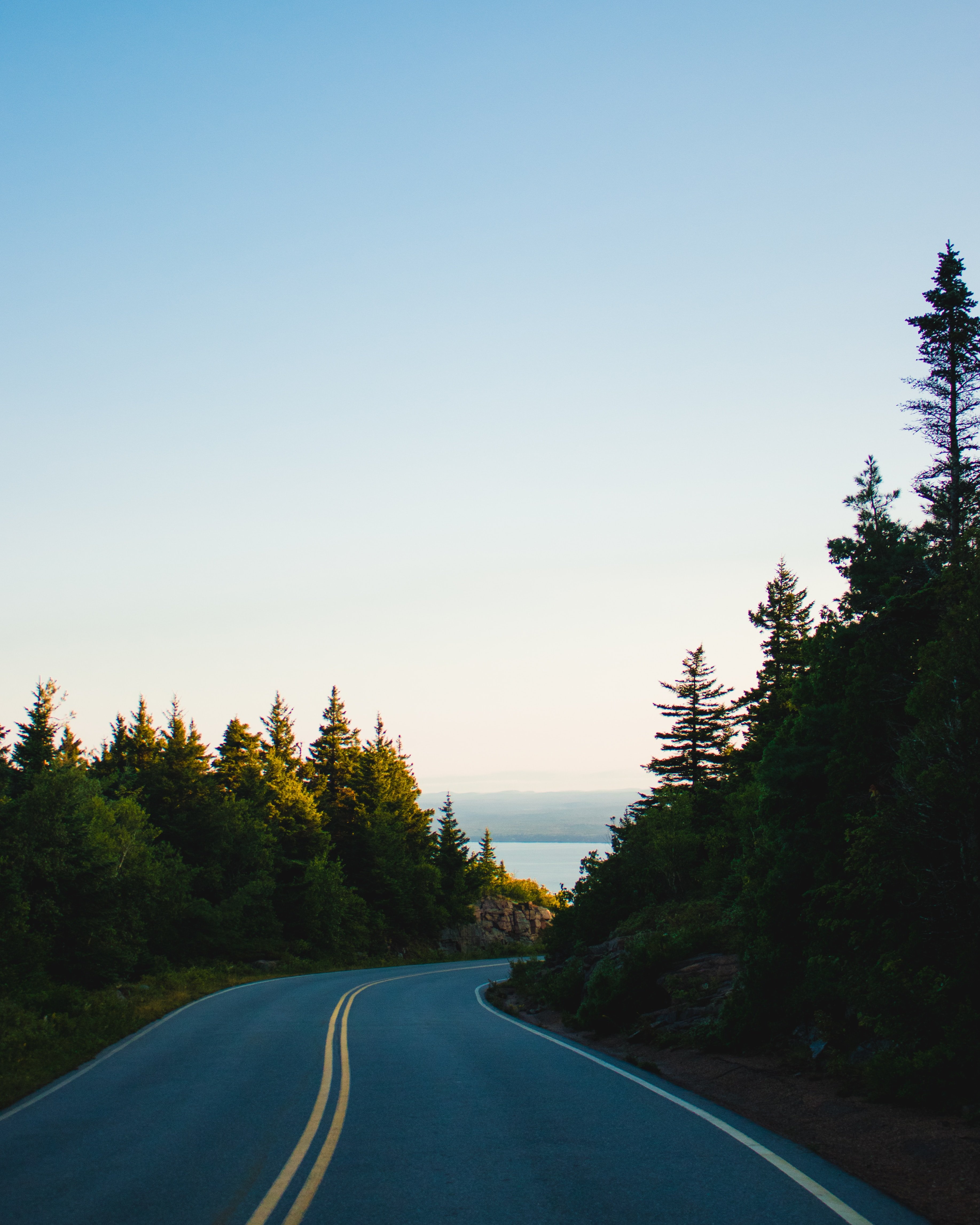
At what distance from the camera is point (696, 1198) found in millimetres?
6938

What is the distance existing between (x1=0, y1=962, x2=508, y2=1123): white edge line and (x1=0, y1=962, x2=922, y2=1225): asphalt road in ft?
0.38

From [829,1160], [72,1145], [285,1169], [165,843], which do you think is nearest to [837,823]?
[829,1160]

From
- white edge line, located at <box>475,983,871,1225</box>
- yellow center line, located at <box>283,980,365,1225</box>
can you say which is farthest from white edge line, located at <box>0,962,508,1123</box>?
white edge line, located at <box>475,983,871,1225</box>

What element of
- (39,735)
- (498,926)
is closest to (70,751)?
(39,735)

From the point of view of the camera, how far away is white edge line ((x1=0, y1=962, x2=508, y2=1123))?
11414 mm

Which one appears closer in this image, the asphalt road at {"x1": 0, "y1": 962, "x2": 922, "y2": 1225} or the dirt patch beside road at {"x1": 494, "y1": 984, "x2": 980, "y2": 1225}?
the asphalt road at {"x1": 0, "y1": 962, "x2": 922, "y2": 1225}

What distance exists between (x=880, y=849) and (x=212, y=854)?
160ft

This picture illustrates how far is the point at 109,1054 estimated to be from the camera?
16.1m

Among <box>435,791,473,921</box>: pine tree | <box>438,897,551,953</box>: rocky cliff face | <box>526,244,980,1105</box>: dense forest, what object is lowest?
<box>438,897,551,953</box>: rocky cliff face

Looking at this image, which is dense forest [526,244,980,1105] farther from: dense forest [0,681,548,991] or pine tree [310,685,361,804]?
pine tree [310,685,361,804]

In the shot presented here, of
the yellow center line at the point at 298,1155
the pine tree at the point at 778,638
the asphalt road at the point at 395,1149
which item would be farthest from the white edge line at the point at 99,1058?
the pine tree at the point at 778,638

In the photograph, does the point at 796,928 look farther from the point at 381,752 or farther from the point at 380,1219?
the point at 381,752

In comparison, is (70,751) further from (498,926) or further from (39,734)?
(498,926)

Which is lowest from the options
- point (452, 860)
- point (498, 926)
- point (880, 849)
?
point (498, 926)
